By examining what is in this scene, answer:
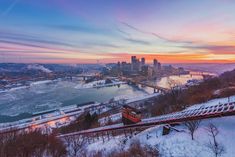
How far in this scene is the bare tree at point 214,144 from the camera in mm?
6816

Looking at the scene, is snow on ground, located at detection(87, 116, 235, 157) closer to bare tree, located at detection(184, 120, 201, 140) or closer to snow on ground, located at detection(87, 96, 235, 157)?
snow on ground, located at detection(87, 96, 235, 157)

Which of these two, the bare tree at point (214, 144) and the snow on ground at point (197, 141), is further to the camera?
the snow on ground at point (197, 141)

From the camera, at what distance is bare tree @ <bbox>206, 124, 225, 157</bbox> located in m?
6.82

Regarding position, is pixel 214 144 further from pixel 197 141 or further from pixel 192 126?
pixel 192 126

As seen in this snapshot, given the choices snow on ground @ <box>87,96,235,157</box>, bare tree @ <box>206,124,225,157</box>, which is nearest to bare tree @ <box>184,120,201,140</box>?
snow on ground @ <box>87,96,235,157</box>

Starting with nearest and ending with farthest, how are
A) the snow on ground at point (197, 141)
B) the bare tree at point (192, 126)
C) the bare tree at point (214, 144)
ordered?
the bare tree at point (214, 144) → the snow on ground at point (197, 141) → the bare tree at point (192, 126)

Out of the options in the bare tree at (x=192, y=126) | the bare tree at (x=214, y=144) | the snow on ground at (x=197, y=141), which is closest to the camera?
the bare tree at (x=214, y=144)

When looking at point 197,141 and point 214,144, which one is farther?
point 197,141

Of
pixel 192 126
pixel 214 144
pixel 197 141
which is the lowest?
pixel 197 141

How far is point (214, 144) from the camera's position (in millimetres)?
7238

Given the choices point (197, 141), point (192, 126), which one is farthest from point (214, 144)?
point (192, 126)

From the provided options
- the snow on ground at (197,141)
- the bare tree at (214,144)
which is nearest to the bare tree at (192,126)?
the snow on ground at (197,141)

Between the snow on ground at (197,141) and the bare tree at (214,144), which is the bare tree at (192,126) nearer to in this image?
the snow on ground at (197,141)

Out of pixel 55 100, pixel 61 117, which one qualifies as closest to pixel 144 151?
pixel 61 117
